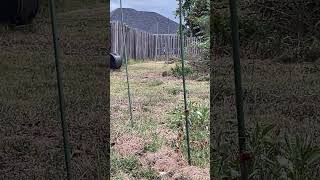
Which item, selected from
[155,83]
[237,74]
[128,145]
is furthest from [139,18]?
[237,74]

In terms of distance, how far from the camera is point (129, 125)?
327 centimetres

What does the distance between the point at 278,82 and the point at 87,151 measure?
4.96 feet

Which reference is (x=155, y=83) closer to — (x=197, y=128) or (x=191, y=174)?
(x=197, y=128)

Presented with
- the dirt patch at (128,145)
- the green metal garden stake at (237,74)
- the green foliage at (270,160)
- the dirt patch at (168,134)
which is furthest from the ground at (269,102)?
the green metal garden stake at (237,74)

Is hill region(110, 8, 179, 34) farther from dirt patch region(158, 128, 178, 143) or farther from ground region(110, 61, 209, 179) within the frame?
dirt patch region(158, 128, 178, 143)

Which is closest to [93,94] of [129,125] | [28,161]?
[129,125]

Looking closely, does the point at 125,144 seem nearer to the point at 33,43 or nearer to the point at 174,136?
the point at 174,136

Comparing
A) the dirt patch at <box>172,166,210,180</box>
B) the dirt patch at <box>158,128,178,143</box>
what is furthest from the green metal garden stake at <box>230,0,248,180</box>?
the dirt patch at <box>158,128,178,143</box>

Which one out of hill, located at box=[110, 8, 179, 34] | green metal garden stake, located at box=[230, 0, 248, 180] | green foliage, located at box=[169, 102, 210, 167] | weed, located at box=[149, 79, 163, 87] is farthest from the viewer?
weed, located at box=[149, 79, 163, 87]

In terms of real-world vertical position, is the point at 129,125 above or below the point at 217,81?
below

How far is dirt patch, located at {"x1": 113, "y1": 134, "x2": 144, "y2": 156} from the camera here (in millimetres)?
2736

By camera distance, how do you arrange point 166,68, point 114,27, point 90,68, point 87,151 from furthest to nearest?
point 166,68, point 114,27, point 90,68, point 87,151

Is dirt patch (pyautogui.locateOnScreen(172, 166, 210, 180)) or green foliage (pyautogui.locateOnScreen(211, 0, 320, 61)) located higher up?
green foliage (pyautogui.locateOnScreen(211, 0, 320, 61))

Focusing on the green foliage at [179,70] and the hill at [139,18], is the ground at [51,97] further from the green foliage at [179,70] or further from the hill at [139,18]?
the green foliage at [179,70]
